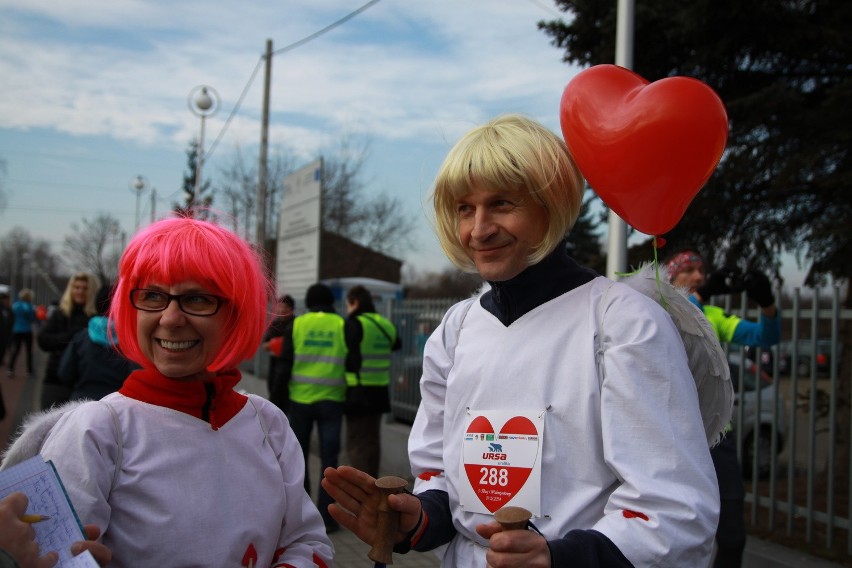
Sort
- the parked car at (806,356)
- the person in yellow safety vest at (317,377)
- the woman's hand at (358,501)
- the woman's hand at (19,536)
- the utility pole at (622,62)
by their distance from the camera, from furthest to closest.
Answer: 1. the person in yellow safety vest at (317,377)
2. the utility pole at (622,62)
3. the parked car at (806,356)
4. the woman's hand at (358,501)
5. the woman's hand at (19,536)

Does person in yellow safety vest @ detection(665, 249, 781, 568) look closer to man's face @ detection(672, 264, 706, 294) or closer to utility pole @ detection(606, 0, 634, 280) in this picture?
man's face @ detection(672, 264, 706, 294)

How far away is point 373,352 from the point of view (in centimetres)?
664

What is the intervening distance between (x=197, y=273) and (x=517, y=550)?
3.21 feet

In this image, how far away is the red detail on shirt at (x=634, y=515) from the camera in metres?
1.34

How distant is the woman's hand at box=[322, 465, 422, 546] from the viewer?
1521mm

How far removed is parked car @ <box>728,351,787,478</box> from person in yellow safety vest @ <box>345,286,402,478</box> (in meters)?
2.92

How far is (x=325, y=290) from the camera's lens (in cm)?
677

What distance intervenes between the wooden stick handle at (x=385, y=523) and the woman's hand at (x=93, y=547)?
1.64 ft

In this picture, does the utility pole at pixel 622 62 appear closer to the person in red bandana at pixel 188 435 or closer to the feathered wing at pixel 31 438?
the person in red bandana at pixel 188 435

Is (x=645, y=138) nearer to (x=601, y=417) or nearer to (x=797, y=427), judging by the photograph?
(x=601, y=417)

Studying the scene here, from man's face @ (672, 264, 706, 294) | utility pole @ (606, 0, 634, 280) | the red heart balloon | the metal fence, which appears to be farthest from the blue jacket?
the red heart balloon

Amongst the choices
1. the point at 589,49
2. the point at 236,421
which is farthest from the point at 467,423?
the point at 589,49

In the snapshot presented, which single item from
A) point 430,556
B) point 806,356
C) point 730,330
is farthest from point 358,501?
point 806,356

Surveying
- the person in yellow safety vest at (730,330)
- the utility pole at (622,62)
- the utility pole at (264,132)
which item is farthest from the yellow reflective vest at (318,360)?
the utility pole at (264,132)
